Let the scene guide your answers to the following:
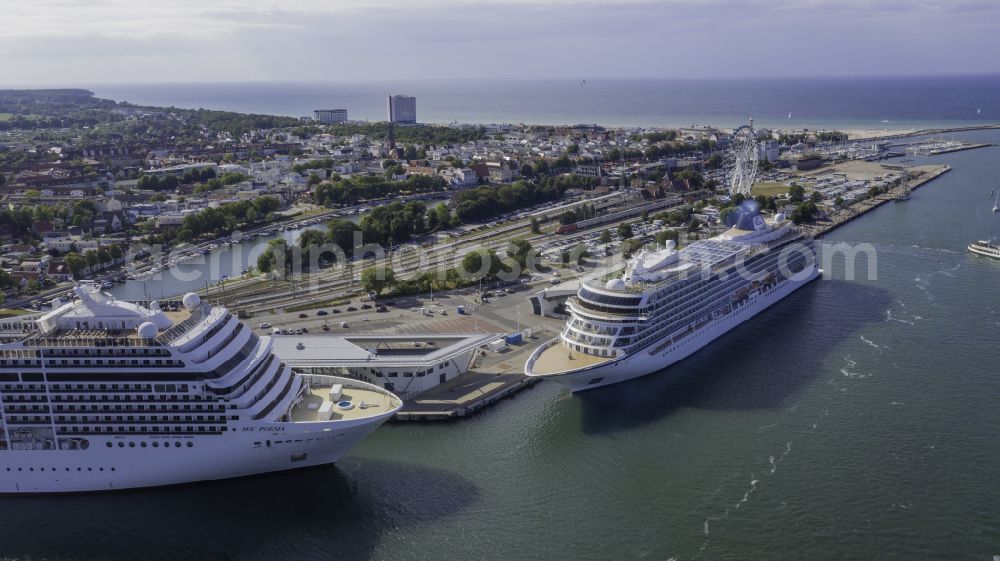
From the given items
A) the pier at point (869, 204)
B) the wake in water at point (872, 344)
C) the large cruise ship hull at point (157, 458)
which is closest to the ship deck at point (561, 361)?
the large cruise ship hull at point (157, 458)

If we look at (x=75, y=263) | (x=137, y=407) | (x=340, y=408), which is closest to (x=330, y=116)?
(x=75, y=263)

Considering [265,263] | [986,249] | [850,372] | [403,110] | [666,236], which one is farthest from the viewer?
[403,110]

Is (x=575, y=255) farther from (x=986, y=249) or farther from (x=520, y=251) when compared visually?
(x=986, y=249)

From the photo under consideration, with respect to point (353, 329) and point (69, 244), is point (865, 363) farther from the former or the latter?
point (69, 244)

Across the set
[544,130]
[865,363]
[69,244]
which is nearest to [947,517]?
[865,363]

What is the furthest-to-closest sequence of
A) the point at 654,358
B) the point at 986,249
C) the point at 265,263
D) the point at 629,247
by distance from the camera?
the point at 629,247, the point at 986,249, the point at 265,263, the point at 654,358

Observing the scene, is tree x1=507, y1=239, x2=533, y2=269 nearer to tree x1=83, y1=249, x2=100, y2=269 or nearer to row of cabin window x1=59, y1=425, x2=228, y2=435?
row of cabin window x1=59, y1=425, x2=228, y2=435
